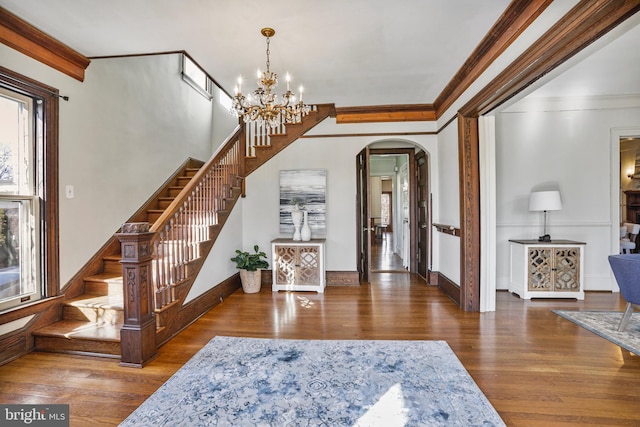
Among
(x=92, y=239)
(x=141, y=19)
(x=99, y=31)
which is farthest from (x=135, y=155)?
(x=141, y=19)

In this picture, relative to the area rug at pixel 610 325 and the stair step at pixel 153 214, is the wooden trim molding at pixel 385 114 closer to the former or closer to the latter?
the stair step at pixel 153 214

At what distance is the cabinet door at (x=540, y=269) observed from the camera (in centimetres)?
400

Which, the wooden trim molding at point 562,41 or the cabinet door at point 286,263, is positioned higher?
the wooden trim molding at point 562,41

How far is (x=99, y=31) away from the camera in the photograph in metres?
2.60

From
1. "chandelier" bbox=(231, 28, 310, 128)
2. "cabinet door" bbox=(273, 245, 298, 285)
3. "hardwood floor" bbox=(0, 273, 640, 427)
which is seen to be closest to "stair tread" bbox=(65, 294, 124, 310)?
"hardwood floor" bbox=(0, 273, 640, 427)

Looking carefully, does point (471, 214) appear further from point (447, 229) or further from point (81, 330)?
point (81, 330)

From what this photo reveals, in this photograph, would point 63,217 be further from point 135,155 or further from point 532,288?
point 532,288

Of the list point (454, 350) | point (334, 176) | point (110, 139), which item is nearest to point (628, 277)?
point (454, 350)

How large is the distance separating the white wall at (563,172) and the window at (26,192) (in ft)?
18.1

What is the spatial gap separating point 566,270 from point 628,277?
1.36m

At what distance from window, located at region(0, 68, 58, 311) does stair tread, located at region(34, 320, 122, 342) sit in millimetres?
306

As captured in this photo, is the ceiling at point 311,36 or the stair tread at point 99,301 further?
the stair tread at point 99,301

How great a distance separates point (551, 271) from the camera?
13.1 feet

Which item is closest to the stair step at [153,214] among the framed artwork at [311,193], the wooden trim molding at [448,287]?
the framed artwork at [311,193]
